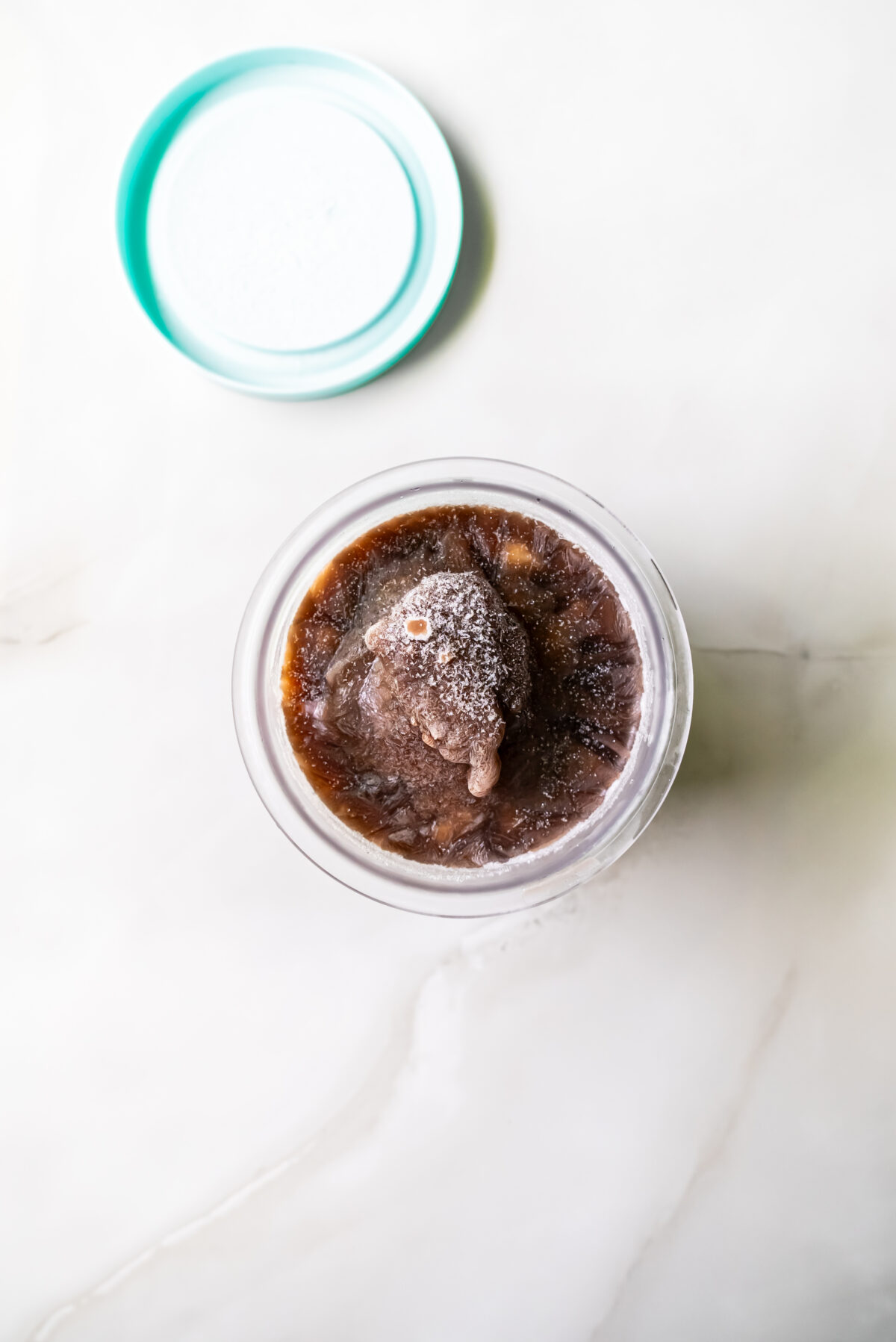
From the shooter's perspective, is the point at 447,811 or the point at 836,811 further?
the point at 836,811

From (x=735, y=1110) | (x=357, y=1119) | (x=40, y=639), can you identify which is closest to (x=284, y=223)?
(x=40, y=639)

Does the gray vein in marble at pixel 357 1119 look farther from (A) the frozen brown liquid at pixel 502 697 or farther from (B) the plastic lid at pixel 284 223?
(B) the plastic lid at pixel 284 223

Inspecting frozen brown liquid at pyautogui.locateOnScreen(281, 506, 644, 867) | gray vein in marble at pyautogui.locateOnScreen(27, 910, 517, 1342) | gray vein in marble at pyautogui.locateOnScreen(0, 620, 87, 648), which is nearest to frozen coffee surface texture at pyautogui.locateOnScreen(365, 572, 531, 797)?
frozen brown liquid at pyautogui.locateOnScreen(281, 506, 644, 867)

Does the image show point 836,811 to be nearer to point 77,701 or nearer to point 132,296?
point 77,701

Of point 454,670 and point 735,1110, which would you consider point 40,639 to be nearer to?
point 454,670

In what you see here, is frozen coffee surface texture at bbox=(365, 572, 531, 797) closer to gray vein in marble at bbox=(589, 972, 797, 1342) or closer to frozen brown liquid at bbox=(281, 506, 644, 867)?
frozen brown liquid at bbox=(281, 506, 644, 867)

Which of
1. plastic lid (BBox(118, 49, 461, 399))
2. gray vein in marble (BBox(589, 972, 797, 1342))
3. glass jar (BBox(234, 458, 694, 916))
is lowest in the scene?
gray vein in marble (BBox(589, 972, 797, 1342))

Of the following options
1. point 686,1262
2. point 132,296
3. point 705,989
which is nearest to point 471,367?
point 132,296
